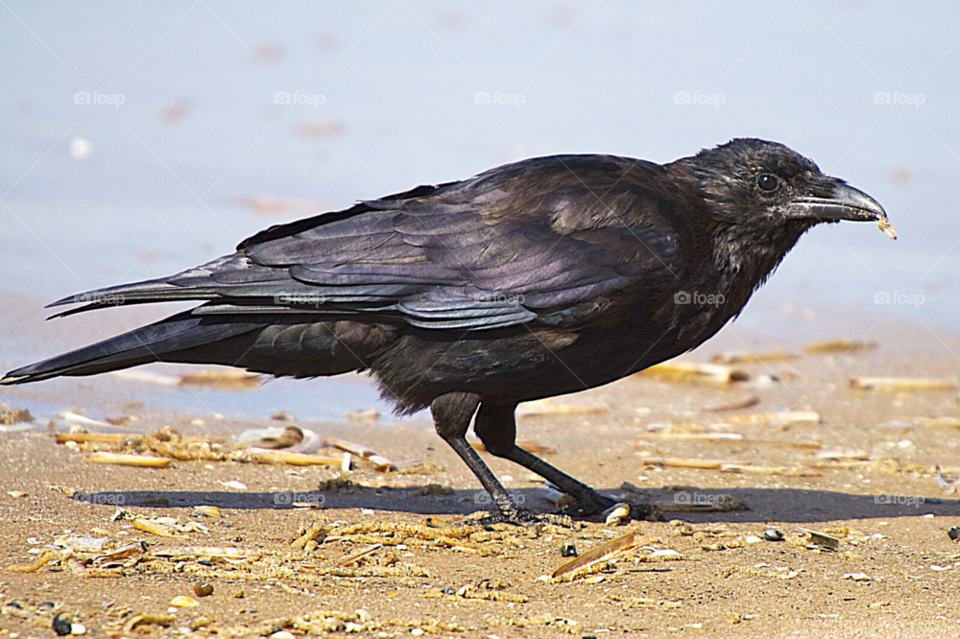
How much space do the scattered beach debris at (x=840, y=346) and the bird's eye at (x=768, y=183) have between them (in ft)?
16.1

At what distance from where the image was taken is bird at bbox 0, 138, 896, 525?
4988 millimetres

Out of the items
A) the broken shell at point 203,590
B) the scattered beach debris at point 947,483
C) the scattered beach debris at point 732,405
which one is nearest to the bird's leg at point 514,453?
the scattered beach debris at point 947,483

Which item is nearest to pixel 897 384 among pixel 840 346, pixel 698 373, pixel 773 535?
pixel 840 346

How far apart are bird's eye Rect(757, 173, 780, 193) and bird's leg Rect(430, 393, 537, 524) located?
1.67 m

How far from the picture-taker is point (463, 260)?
5117 mm

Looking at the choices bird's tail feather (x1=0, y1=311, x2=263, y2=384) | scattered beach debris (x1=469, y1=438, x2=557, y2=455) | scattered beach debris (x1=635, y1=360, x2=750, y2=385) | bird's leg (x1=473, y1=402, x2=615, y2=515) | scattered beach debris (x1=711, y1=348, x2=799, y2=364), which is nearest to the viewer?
bird's tail feather (x1=0, y1=311, x2=263, y2=384)

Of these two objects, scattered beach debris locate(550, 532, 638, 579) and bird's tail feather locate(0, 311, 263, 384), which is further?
bird's tail feather locate(0, 311, 263, 384)

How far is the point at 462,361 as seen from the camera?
5055 millimetres

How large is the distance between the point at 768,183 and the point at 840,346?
5228mm

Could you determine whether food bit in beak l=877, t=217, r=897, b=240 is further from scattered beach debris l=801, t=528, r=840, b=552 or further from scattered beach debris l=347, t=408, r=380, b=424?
scattered beach debris l=347, t=408, r=380, b=424

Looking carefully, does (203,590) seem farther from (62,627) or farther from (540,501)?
(540,501)

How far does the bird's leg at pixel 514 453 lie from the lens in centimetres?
562

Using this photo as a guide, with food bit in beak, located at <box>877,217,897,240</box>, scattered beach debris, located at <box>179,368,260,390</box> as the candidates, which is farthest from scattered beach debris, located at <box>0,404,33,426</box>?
food bit in beak, located at <box>877,217,897,240</box>

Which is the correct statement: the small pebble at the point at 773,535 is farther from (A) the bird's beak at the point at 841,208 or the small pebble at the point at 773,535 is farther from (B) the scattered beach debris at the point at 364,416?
(B) the scattered beach debris at the point at 364,416
